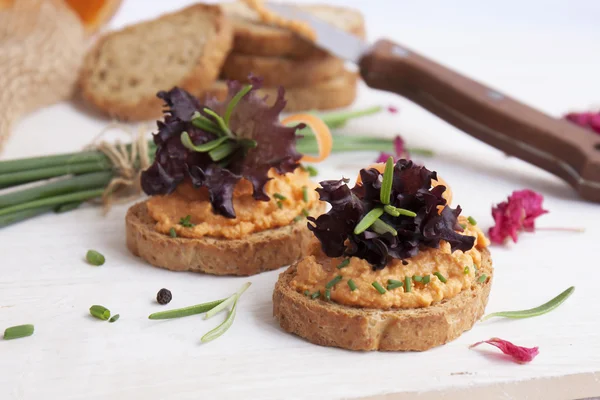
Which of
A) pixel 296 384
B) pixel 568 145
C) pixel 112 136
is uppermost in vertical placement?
pixel 568 145

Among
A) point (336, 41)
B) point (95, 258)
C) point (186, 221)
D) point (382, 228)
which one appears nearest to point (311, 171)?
point (186, 221)

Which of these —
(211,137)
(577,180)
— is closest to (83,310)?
(211,137)

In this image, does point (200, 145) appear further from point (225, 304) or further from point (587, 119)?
point (587, 119)

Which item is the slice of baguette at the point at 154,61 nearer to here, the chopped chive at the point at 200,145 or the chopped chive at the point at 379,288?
the chopped chive at the point at 200,145

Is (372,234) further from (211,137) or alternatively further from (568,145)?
(568,145)

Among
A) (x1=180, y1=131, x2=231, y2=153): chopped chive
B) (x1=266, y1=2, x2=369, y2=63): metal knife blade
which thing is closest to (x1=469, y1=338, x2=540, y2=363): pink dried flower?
(x1=180, y1=131, x2=231, y2=153): chopped chive
